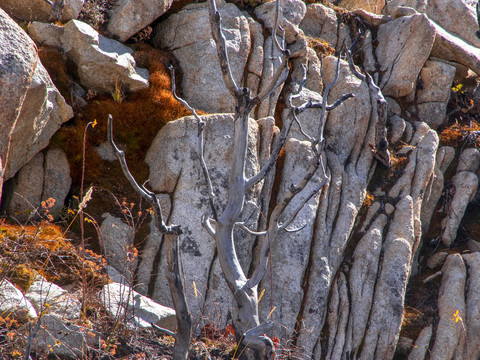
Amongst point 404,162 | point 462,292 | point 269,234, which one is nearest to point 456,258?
point 462,292

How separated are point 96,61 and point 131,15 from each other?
8.31 feet

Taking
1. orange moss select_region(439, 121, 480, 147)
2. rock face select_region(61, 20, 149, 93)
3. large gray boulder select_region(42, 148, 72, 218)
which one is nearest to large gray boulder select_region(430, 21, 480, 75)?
orange moss select_region(439, 121, 480, 147)

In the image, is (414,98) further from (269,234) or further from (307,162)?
(269,234)

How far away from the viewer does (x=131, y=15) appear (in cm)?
1312

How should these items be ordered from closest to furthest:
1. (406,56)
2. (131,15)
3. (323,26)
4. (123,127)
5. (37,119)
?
(37,119)
(123,127)
(131,15)
(406,56)
(323,26)

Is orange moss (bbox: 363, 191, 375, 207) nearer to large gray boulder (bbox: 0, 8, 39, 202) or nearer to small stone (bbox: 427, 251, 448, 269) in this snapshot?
small stone (bbox: 427, 251, 448, 269)

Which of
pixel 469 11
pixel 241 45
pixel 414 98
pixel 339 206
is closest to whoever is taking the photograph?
pixel 339 206

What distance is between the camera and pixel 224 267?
791 cm

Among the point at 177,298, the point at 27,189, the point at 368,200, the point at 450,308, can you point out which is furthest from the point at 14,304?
the point at 450,308

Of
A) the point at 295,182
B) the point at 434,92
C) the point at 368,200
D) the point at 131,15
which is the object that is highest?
the point at 434,92

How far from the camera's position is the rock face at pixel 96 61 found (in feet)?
37.8

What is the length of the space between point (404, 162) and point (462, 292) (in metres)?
4.29

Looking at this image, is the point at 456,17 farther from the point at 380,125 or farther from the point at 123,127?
the point at 123,127

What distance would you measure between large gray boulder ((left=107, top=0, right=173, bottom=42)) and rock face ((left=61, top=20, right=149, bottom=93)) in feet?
3.36
